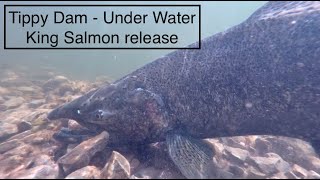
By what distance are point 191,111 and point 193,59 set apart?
1.15m

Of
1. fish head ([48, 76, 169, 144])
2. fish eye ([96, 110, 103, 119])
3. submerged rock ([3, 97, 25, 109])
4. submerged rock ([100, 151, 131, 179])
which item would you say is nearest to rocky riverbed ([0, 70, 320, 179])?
submerged rock ([100, 151, 131, 179])

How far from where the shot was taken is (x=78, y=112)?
6551 mm

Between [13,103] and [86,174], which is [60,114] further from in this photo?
[13,103]

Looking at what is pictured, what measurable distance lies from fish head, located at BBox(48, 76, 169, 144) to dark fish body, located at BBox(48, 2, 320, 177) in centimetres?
2

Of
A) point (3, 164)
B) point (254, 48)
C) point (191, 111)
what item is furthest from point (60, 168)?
point (254, 48)

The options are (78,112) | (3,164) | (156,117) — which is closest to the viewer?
(3,164)

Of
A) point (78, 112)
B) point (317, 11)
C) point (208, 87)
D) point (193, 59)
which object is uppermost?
point (317, 11)

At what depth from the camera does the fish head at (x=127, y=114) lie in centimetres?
610

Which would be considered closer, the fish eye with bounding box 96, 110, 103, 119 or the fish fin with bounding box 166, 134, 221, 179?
the fish fin with bounding box 166, 134, 221, 179

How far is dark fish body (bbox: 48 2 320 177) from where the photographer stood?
5.79 meters

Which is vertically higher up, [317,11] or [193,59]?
[317,11]

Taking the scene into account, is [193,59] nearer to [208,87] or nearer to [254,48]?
[208,87]

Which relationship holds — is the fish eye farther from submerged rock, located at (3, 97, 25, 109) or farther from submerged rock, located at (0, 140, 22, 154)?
submerged rock, located at (3, 97, 25, 109)

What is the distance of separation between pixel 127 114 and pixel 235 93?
2045mm
